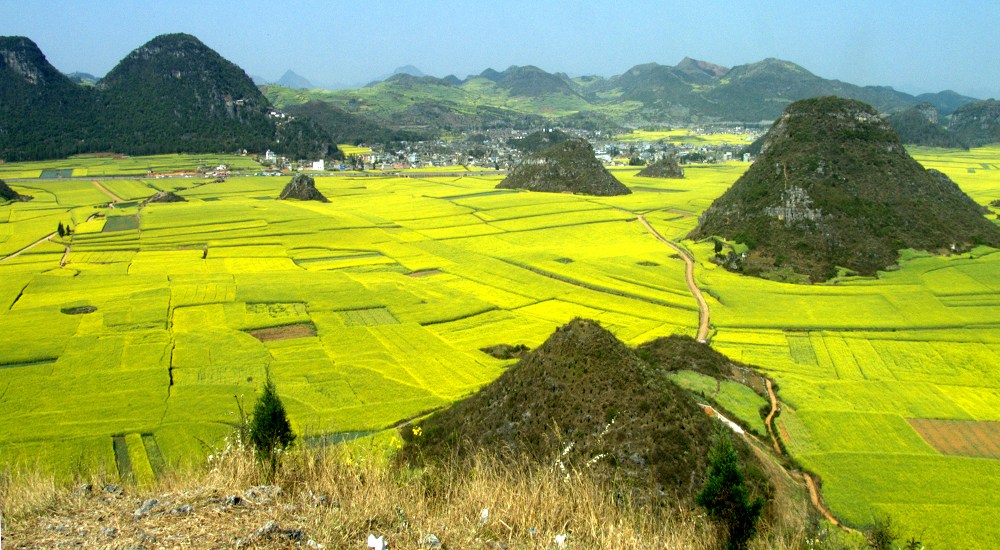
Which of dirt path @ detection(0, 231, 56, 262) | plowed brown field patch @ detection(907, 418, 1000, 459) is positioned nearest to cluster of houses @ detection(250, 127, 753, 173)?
dirt path @ detection(0, 231, 56, 262)

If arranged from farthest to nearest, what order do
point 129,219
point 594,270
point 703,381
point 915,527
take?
point 129,219
point 594,270
point 703,381
point 915,527

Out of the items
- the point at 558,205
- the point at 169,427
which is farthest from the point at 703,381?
the point at 558,205

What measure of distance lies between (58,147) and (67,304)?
119 m

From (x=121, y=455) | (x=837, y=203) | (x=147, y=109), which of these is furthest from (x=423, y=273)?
(x=147, y=109)

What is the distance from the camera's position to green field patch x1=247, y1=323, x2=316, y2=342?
39.4 metres

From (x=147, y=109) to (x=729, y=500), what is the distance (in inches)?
7005

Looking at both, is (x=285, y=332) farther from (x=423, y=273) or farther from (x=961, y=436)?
(x=961, y=436)

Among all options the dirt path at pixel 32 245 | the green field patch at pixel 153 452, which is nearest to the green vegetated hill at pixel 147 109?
the dirt path at pixel 32 245

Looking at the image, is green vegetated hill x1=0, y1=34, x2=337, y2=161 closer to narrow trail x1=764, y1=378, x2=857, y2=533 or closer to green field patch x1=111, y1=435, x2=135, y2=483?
green field patch x1=111, y1=435, x2=135, y2=483

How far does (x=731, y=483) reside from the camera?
44.8 ft

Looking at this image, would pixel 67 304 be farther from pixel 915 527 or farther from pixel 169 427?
pixel 915 527

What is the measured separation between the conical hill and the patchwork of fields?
5.59 meters

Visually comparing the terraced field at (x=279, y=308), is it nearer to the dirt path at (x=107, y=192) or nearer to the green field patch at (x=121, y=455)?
the green field patch at (x=121, y=455)

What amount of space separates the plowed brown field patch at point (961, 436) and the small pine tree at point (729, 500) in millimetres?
19695
